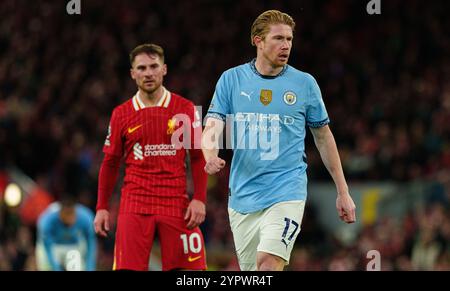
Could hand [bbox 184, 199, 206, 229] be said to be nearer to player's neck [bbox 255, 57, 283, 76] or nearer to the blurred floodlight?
player's neck [bbox 255, 57, 283, 76]

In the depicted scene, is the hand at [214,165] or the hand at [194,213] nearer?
the hand at [214,165]

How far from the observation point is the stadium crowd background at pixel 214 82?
16.2 meters

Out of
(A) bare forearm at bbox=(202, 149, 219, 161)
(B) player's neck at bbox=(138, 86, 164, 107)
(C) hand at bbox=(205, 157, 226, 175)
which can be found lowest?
(C) hand at bbox=(205, 157, 226, 175)

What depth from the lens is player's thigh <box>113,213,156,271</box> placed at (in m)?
8.96

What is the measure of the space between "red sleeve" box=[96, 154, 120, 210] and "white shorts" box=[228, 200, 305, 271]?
1172mm

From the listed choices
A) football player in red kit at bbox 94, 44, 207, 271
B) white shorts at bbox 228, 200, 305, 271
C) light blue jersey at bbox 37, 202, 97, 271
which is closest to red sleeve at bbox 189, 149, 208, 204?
football player in red kit at bbox 94, 44, 207, 271

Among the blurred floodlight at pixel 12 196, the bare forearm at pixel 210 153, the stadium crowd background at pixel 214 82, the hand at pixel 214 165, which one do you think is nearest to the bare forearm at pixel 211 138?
the bare forearm at pixel 210 153

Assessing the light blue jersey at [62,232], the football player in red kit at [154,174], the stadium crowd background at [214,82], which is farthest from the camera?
the stadium crowd background at [214,82]

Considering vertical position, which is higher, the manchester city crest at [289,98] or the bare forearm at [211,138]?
the manchester city crest at [289,98]

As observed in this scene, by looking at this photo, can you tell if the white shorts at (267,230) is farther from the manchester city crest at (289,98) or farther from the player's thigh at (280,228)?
the manchester city crest at (289,98)

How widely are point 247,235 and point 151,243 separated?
1038mm

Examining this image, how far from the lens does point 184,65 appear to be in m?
22.0

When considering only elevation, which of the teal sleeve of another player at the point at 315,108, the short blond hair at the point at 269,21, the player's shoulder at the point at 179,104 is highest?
the short blond hair at the point at 269,21
